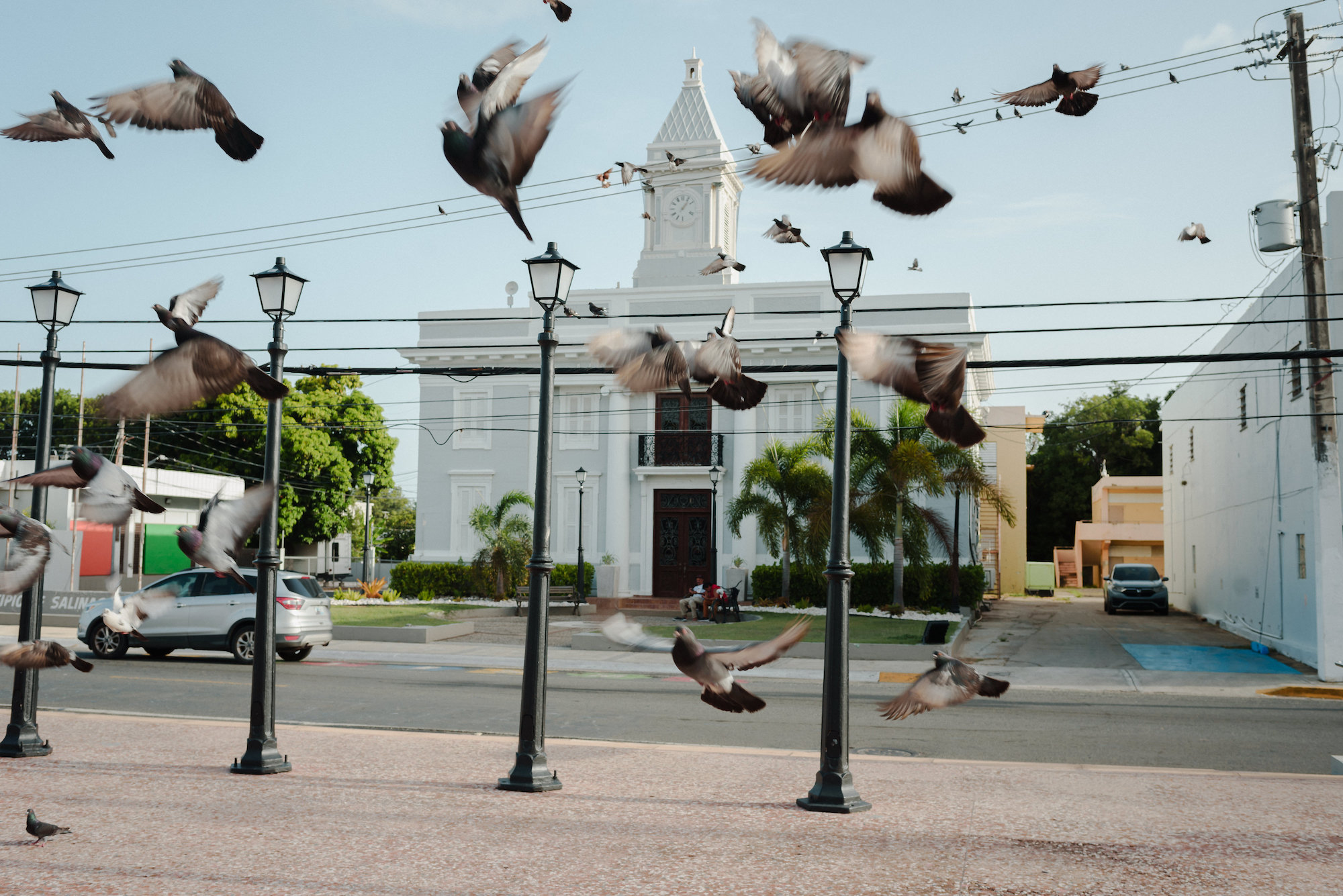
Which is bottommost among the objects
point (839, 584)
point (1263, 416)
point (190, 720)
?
point (190, 720)

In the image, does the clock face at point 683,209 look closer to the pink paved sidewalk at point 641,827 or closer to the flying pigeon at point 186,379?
the pink paved sidewalk at point 641,827

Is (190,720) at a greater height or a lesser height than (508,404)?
lesser

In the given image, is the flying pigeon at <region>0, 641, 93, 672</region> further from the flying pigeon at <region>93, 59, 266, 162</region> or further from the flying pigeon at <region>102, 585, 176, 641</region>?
the flying pigeon at <region>93, 59, 266, 162</region>

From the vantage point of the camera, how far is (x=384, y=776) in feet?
28.1

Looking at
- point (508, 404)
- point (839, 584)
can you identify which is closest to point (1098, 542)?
point (508, 404)

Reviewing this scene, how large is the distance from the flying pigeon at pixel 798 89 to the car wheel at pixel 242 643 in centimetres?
1748

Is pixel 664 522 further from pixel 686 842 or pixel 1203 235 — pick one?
pixel 686 842

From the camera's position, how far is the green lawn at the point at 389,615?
83.4 feet

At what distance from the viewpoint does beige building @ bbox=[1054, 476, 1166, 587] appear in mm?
55562

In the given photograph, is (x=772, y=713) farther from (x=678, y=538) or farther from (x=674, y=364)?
(x=678, y=538)

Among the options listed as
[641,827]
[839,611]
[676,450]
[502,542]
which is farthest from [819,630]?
[641,827]

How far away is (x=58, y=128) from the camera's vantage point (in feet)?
10.6

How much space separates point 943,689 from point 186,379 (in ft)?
9.19

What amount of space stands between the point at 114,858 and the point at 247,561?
42.9m
